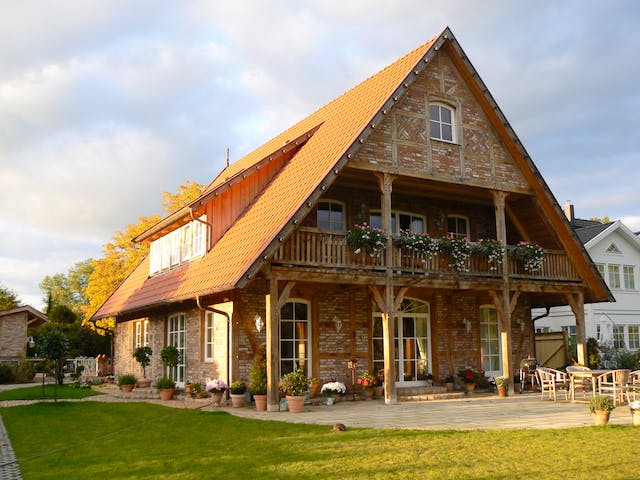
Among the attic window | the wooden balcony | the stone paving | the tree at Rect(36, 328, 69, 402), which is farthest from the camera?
the attic window

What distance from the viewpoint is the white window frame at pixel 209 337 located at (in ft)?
50.8

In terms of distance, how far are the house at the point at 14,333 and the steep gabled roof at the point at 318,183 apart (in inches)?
494

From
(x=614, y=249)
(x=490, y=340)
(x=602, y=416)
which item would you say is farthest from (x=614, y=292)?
(x=602, y=416)

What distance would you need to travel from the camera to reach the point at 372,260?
1458 cm

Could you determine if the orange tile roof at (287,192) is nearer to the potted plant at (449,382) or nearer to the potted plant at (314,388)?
the potted plant at (314,388)

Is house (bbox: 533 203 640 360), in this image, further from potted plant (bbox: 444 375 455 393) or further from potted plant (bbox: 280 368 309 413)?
potted plant (bbox: 280 368 309 413)

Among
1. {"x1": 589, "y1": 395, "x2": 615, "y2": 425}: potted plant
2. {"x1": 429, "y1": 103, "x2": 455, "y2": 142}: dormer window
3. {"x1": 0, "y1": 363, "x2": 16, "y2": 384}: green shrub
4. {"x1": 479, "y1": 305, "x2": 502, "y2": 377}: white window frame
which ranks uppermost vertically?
{"x1": 429, "y1": 103, "x2": 455, "y2": 142}: dormer window

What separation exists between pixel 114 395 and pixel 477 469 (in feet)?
43.8

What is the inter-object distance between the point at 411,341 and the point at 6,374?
60.7 feet

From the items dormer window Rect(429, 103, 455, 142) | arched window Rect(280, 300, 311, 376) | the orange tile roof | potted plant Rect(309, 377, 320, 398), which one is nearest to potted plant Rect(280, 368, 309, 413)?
potted plant Rect(309, 377, 320, 398)

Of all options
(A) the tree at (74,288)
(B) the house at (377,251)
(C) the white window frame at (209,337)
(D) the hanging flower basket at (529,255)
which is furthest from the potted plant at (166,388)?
(A) the tree at (74,288)

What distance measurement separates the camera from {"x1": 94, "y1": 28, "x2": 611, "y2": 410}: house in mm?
13984

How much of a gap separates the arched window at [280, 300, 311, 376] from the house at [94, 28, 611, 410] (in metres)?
0.03

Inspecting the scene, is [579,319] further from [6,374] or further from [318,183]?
[6,374]
